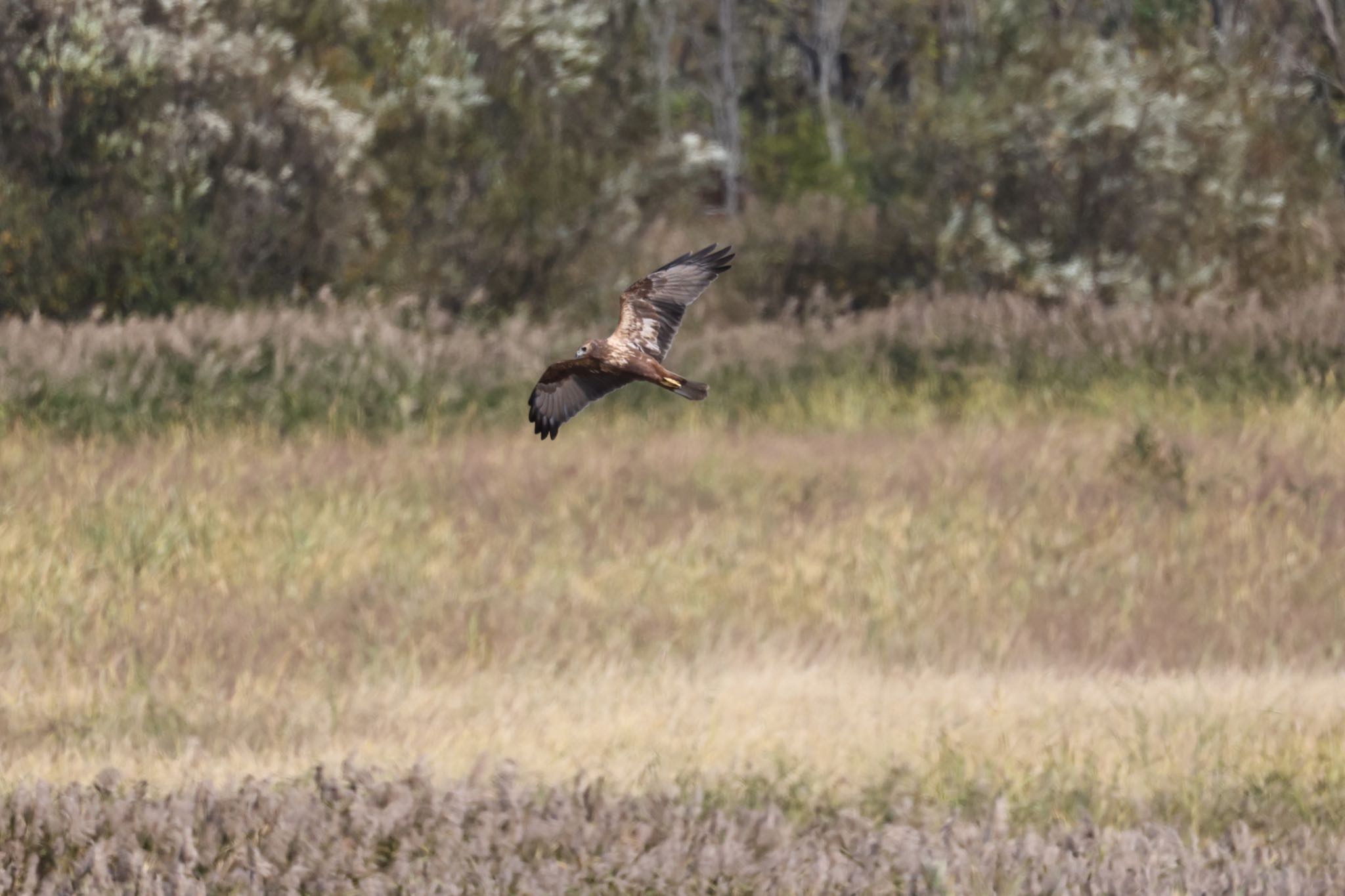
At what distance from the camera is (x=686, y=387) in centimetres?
280

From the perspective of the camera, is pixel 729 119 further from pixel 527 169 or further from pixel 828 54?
pixel 527 169

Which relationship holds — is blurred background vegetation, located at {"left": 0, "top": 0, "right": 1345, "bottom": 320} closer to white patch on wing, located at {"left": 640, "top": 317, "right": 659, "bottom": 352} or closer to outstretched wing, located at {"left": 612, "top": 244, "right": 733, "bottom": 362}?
outstretched wing, located at {"left": 612, "top": 244, "right": 733, "bottom": 362}

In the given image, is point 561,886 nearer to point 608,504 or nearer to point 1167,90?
point 608,504

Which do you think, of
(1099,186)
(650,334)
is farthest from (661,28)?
(650,334)

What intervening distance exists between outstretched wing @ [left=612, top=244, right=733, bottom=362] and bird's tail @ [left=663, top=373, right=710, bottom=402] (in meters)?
0.25

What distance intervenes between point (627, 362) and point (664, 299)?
45 cm

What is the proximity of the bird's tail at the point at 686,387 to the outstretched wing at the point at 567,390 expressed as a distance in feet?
Result: 0.59

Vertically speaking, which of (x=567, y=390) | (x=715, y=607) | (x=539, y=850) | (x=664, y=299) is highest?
(x=664, y=299)

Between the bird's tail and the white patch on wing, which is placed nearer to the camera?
the bird's tail

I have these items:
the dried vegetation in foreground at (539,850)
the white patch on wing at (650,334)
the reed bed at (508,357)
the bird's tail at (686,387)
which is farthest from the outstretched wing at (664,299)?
the reed bed at (508,357)

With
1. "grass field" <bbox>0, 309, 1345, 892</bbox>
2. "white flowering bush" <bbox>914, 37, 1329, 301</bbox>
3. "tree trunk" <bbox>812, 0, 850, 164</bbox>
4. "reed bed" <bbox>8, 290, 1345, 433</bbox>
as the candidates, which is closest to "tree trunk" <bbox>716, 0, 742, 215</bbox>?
"tree trunk" <bbox>812, 0, 850, 164</bbox>

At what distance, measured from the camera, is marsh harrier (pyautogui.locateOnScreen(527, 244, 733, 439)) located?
3.04 meters

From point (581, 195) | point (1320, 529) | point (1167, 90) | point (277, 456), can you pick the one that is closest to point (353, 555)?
point (277, 456)

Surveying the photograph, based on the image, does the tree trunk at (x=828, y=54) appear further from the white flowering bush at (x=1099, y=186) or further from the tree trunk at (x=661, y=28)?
the white flowering bush at (x=1099, y=186)
